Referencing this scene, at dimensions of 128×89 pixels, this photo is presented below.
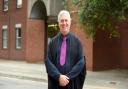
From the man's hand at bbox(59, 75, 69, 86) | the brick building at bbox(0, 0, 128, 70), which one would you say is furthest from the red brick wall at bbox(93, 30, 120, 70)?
the man's hand at bbox(59, 75, 69, 86)

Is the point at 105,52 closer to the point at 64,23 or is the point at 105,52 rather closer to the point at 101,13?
the point at 101,13

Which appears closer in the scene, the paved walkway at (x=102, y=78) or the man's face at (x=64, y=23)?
the man's face at (x=64, y=23)

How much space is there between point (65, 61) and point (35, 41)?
2614 centimetres

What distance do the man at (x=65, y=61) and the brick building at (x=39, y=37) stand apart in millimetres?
17319

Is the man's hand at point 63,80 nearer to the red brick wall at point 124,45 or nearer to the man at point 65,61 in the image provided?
the man at point 65,61

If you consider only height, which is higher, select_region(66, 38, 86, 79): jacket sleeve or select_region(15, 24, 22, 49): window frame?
select_region(66, 38, 86, 79): jacket sleeve

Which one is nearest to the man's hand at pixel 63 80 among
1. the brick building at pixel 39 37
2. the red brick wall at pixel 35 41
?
the brick building at pixel 39 37

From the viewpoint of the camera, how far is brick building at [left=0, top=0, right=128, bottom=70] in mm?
24359

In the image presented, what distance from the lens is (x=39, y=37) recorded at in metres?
31.7

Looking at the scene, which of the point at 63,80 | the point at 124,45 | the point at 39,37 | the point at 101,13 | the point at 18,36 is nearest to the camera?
the point at 63,80

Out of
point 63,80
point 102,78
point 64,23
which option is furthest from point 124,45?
point 63,80

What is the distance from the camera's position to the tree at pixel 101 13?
61.8ft

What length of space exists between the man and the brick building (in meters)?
17.3

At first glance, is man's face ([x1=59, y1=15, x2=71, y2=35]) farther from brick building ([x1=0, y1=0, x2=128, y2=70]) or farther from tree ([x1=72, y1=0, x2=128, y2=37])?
brick building ([x1=0, y1=0, x2=128, y2=70])
